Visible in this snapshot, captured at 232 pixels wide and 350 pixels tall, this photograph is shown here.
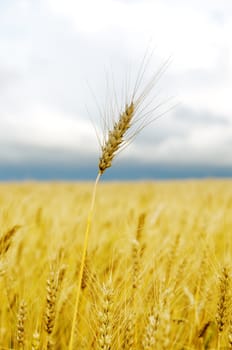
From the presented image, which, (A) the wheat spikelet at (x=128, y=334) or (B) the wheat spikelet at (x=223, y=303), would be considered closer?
(A) the wheat spikelet at (x=128, y=334)

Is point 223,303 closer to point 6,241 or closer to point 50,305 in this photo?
point 50,305

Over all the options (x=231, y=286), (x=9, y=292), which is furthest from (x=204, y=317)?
(x=9, y=292)

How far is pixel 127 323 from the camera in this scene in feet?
4.33

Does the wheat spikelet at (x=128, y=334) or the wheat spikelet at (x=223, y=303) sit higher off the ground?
the wheat spikelet at (x=223, y=303)

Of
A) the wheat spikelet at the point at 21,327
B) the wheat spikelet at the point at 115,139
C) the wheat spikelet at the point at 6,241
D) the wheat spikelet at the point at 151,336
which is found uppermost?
the wheat spikelet at the point at 115,139

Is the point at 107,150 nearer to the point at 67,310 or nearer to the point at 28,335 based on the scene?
the point at 28,335

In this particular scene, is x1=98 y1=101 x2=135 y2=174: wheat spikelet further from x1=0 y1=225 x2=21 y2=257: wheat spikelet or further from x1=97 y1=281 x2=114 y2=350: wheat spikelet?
x1=0 y1=225 x2=21 y2=257: wheat spikelet

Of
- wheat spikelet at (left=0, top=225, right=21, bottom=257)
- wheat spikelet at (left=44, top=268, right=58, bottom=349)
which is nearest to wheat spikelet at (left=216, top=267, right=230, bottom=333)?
wheat spikelet at (left=44, top=268, right=58, bottom=349)

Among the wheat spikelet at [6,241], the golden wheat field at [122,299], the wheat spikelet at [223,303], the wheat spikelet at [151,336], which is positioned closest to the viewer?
the wheat spikelet at [151,336]

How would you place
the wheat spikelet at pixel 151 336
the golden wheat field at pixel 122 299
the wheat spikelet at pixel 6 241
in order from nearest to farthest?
the wheat spikelet at pixel 151 336, the golden wheat field at pixel 122 299, the wheat spikelet at pixel 6 241

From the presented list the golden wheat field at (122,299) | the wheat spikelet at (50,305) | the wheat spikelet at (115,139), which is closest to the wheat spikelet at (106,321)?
the golden wheat field at (122,299)

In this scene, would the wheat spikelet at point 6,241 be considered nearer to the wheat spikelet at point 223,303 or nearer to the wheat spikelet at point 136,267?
the wheat spikelet at point 136,267

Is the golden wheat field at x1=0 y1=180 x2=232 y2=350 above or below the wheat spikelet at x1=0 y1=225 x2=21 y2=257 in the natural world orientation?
below

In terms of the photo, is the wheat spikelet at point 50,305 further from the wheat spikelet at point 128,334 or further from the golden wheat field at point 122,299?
the wheat spikelet at point 128,334
